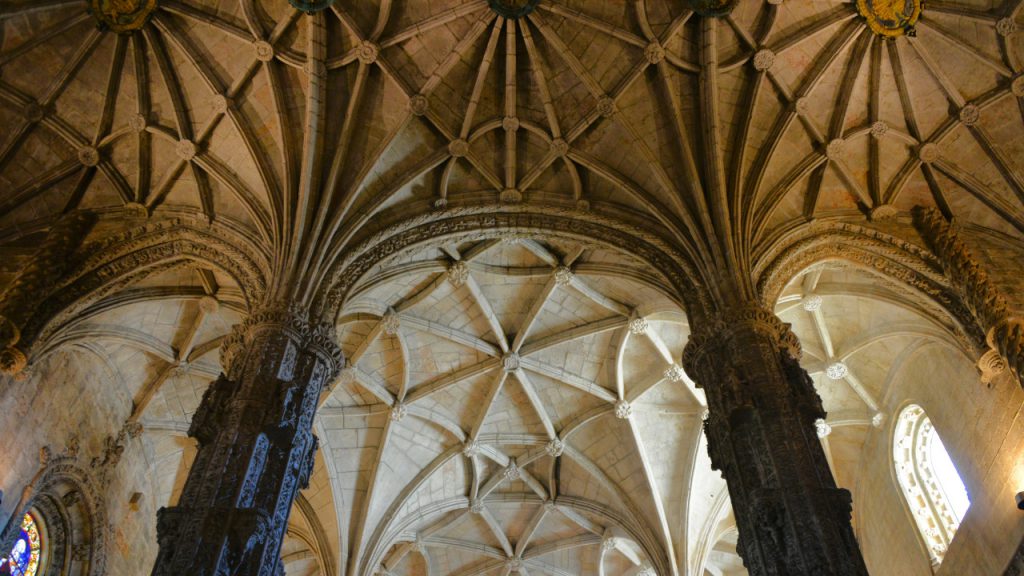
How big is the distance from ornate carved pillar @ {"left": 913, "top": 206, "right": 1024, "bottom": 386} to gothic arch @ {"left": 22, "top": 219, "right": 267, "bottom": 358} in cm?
1019

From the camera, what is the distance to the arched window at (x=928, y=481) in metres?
13.5

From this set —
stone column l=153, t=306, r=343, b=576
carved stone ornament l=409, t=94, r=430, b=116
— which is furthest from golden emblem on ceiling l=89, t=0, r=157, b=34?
stone column l=153, t=306, r=343, b=576

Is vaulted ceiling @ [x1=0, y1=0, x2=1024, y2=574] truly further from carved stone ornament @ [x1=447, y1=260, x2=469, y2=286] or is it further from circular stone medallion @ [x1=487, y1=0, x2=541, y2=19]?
carved stone ornament @ [x1=447, y1=260, x2=469, y2=286]

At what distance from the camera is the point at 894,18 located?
12.2 m

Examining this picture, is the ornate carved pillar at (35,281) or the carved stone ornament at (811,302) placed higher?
the carved stone ornament at (811,302)

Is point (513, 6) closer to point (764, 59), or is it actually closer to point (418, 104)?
point (418, 104)

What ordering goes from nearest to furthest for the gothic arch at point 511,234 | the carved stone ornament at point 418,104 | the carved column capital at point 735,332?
the carved column capital at point 735,332 < the gothic arch at point 511,234 < the carved stone ornament at point 418,104

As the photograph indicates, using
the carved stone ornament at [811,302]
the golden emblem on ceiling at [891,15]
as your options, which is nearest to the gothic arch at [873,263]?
the carved stone ornament at [811,302]

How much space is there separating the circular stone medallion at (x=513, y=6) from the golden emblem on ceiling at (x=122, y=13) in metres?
5.31

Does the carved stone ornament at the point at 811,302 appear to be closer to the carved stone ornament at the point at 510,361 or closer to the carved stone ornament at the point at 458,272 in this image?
the carved stone ornament at the point at 510,361

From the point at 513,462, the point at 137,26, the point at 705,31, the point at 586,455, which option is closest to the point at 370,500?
the point at 513,462

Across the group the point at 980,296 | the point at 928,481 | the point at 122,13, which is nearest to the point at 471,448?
the point at 928,481

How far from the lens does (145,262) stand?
12.6 m

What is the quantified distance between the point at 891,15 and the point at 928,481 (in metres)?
8.15
